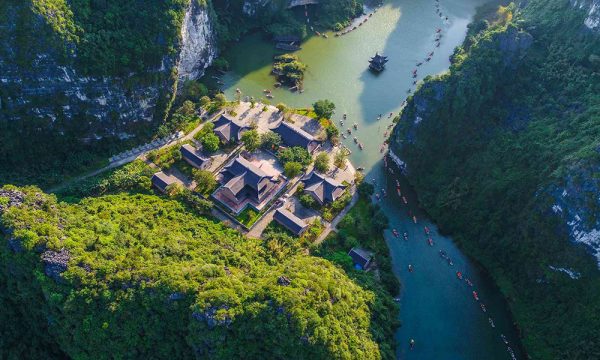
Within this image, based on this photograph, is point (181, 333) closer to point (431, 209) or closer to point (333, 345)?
point (333, 345)

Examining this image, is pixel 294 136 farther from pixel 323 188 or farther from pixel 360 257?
pixel 360 257

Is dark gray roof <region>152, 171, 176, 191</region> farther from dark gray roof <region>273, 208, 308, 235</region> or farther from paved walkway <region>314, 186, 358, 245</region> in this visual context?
paved walkway <region>314, 186, 358, 245</region>

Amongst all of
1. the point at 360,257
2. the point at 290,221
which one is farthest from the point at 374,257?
the point at 290,221

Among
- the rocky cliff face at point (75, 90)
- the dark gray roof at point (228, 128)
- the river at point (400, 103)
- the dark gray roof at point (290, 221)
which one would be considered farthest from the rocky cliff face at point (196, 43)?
the dark gray roof at point (290, 221)

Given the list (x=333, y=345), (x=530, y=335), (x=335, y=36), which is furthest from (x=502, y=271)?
(x=335, y=36)

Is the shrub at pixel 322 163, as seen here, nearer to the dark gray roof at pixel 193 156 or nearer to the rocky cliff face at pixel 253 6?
the dark gray roof at pixel 193 156

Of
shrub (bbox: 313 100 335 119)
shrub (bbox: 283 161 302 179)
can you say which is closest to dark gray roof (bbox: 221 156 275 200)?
shrub (bbox: 283 161 302 179)
